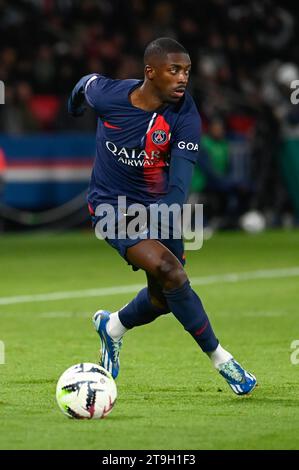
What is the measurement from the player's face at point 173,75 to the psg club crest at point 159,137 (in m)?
0.21

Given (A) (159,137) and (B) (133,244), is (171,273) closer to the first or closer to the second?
(B) (133,244)

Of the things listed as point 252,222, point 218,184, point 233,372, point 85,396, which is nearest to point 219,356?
point 233,372

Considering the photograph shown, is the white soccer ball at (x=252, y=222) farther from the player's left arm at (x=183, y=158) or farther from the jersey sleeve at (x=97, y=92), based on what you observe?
the player's left arm at (x=183, y=158)

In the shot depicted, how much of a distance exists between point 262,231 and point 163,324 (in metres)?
10.1

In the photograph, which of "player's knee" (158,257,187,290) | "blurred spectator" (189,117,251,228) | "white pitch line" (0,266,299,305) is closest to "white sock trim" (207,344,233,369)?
"player's knee" (158,257,187,290)

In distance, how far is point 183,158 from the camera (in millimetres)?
8141

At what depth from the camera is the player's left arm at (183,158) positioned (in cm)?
805

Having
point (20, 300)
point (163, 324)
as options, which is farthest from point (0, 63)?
point (163, 324)

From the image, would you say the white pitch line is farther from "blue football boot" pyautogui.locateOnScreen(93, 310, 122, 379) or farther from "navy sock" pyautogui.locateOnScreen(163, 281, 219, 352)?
"navy sock" pyautogui.locateOnScreen(163, 281, 219, 352)

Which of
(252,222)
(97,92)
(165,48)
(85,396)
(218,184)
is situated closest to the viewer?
(85,396)

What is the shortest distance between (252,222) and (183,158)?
13.9 m

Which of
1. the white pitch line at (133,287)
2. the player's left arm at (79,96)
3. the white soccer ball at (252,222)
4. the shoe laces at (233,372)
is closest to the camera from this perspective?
the shoe laces at (233,372)

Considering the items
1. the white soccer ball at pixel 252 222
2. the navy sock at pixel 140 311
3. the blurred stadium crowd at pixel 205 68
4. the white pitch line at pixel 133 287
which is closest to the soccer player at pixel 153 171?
the navy sock at pixel 140 311

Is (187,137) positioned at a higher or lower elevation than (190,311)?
higher
